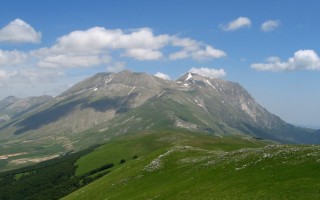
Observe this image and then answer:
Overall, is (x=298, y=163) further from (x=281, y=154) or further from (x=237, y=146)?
(x=237, y=146)

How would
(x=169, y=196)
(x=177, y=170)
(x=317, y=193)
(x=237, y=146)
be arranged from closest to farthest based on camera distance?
(x=317, y=193)
(x=169, y=196)
(x=177, y=170)
(x=237, y=146)

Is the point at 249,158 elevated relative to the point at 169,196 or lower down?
elevated

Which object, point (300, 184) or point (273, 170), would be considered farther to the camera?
point (273, 170)

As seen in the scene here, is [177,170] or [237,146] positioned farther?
[237,146]

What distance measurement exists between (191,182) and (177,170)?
43.5 feet

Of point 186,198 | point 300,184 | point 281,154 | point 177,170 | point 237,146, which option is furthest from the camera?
point 237,146

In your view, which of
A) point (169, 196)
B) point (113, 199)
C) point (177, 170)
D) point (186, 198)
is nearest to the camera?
point (186, 198)

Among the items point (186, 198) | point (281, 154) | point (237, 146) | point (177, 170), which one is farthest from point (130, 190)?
point (237, 146)

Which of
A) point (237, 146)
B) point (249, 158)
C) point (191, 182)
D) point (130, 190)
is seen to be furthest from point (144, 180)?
point (237, 146)

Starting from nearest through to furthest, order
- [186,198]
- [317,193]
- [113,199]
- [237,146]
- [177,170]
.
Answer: [317,193] → [186,198] → [113,199] → [177,170] → [237,146]

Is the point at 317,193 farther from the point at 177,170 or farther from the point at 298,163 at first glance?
the point at 177,170

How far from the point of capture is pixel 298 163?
5228cm

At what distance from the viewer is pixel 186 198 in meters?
52.1

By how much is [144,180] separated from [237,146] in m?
75.0
